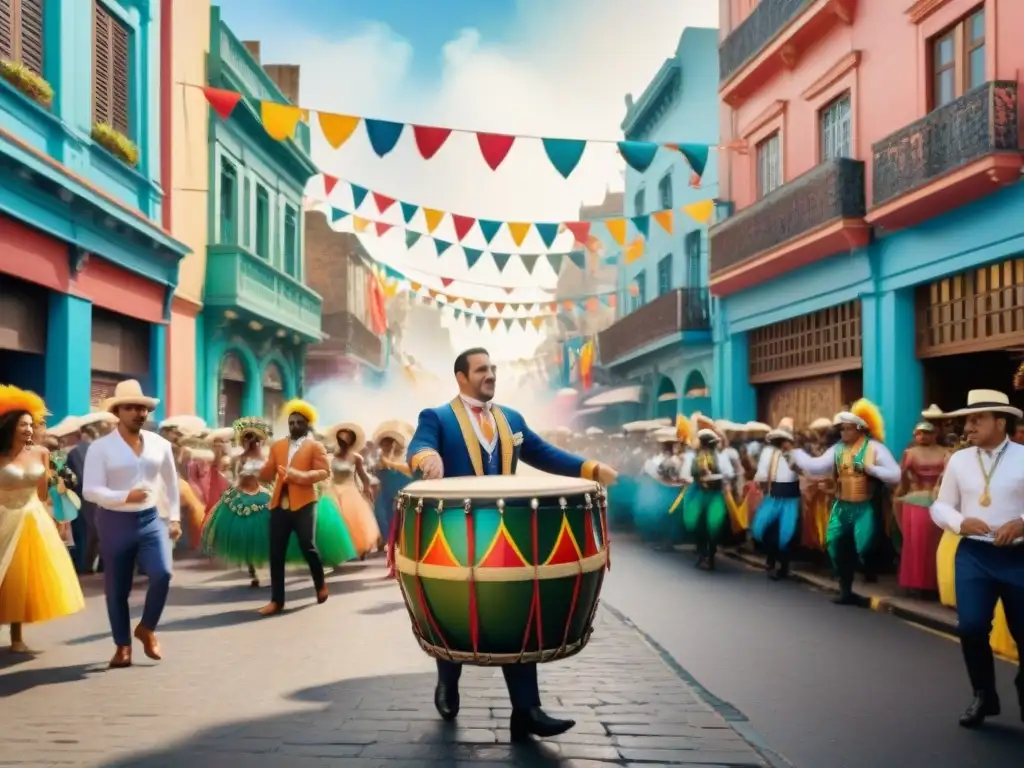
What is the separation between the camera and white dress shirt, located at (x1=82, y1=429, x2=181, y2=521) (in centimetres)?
693

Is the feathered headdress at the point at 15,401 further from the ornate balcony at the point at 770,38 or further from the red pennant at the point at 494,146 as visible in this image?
the ornate balcony at the point at 770,38

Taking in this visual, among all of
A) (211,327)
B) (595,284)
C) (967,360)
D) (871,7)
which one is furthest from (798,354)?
(595,284)

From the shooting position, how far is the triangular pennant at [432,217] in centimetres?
1831

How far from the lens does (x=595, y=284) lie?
65.7m

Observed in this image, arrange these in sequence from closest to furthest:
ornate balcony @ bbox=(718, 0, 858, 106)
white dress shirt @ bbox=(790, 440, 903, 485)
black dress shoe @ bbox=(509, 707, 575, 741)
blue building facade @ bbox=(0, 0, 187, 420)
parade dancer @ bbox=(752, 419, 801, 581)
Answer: black dress shoe @ bbox=(509, 707, 575, 741), white dress shirt @ bbox=(790, 440, 903, 485), parade dancer @ bbox=(752, 419, 801, 581), blue building facade @ bbox=(0, 0, 187, 420), ornate balcony @ bbox=(718, 0, 858, 106)

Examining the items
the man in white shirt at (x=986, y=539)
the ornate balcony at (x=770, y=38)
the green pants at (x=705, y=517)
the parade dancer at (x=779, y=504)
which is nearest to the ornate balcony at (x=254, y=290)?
the ornate balcony at (x=770, y=38)

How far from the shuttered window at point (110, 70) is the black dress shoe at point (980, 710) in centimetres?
1389

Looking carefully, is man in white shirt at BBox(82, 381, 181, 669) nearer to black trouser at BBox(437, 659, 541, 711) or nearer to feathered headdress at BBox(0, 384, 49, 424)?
feathered headdress at BBox(0, 384, 49, 424)

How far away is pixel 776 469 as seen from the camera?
11867 millimetres

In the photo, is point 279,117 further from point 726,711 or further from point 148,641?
point 726,711

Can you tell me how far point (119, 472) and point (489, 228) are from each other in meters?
12.6

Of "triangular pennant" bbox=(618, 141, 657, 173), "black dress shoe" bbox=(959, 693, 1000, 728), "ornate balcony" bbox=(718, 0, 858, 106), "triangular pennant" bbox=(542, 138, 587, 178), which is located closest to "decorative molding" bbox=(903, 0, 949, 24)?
"ornate balcony" bbox=(718, 0, 858, 106)

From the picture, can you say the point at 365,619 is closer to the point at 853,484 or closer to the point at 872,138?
the point at 853,484

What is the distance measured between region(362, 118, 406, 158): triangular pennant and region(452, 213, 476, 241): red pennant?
4514 mm
